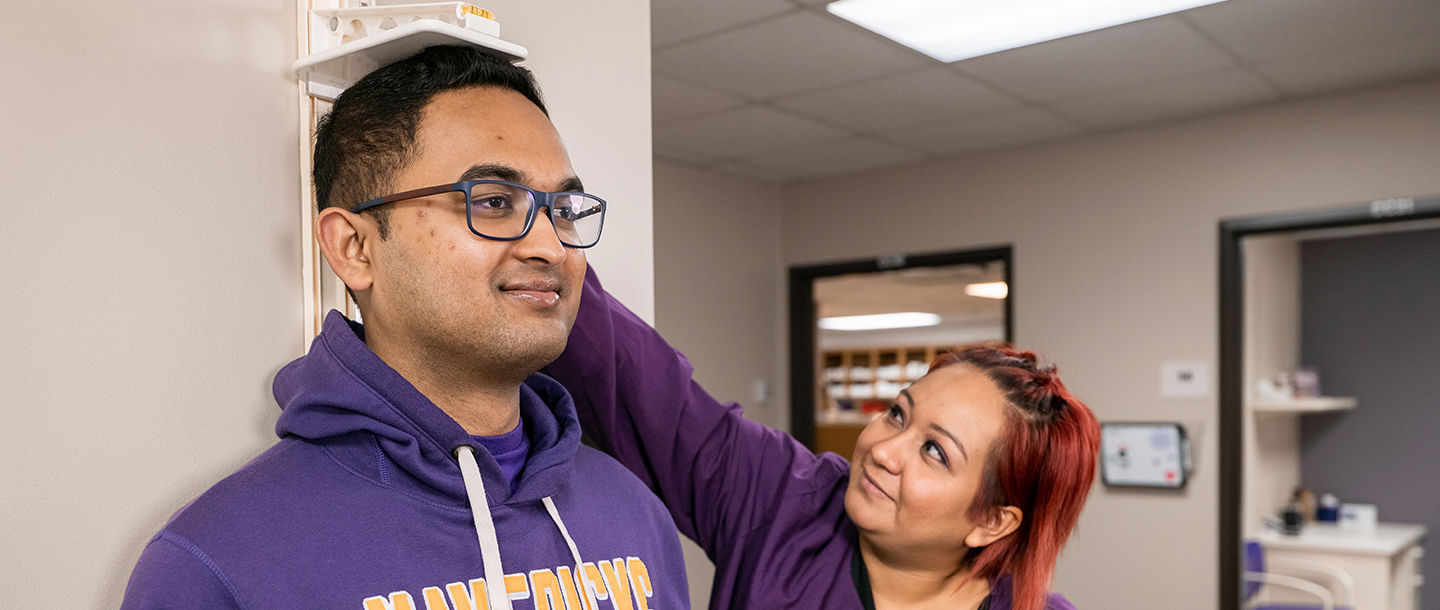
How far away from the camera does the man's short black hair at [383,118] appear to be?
38.1 inches

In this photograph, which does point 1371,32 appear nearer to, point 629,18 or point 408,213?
point 629,18

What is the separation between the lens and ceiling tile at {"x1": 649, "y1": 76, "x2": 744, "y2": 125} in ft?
11.0

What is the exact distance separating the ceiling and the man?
1.70m

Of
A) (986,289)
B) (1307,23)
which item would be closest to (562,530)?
(1307,23)

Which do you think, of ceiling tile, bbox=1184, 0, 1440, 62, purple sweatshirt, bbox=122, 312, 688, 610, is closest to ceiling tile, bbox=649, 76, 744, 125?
ceiling tile, bbox=1184, 0, 1440, 62

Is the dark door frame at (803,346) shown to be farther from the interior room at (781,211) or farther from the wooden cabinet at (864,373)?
the wooden cabinet at (864,373)

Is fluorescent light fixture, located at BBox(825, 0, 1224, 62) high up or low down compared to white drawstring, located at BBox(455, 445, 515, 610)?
up

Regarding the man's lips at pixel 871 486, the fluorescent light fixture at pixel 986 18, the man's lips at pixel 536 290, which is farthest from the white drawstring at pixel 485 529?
the fluorescent light fixture at pixel 986 18

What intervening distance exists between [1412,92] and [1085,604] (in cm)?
223

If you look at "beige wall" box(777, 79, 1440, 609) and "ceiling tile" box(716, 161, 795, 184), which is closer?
"beige wall" box(777, 79, 1440, 609)

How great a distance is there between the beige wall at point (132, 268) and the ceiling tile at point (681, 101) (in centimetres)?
225

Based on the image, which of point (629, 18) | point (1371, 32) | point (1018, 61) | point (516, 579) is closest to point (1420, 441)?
point (1371, 32)

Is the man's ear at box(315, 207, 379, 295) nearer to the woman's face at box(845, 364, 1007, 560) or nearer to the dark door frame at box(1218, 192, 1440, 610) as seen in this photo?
the woman's face at box(845, 364, 1007, 560)

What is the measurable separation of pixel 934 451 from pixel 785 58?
1848mm
